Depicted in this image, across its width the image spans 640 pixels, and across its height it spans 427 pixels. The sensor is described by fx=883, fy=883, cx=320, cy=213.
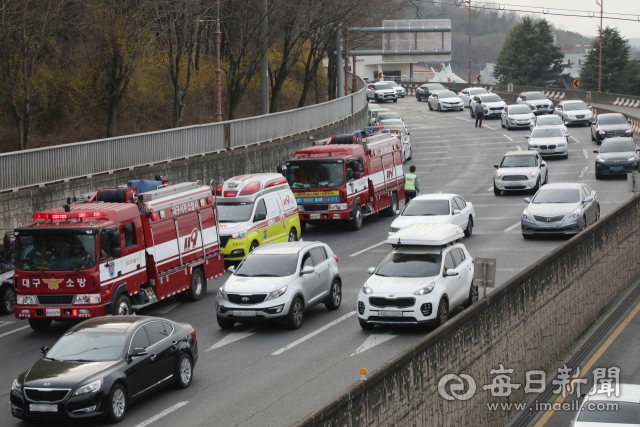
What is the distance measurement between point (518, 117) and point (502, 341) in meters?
45.0

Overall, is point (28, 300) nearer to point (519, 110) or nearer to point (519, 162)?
point (519, 162)

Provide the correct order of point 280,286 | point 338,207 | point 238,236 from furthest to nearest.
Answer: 1. point 338,207
2. point 238,236
3. point 280,286

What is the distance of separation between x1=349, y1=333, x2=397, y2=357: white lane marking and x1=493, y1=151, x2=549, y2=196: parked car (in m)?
19.1

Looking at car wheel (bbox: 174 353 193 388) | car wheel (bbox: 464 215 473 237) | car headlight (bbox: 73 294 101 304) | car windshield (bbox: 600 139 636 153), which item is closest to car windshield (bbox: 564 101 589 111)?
car windshield (bbox: 600 139 636 153)

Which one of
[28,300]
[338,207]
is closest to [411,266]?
[28,300]

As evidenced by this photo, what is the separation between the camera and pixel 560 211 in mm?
25266

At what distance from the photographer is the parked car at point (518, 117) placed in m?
56.3

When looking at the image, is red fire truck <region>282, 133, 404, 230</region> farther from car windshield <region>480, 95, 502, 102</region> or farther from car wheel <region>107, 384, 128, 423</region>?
car windshield <region>480, 95, 502, 102</region>

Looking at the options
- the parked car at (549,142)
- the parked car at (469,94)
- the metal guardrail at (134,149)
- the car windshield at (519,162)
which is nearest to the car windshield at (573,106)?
the parked car at (549,142)

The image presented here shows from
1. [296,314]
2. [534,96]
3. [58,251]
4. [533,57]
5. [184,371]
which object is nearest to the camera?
[184,371]

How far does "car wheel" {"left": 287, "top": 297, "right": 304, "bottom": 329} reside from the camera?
17.2 metres

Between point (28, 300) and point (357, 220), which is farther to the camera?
→ point (357, 220)

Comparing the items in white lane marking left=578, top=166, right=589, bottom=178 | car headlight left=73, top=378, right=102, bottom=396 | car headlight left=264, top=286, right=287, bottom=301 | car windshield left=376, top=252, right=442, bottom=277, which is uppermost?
car windshield left=376, top=252, right=442, bottom=277

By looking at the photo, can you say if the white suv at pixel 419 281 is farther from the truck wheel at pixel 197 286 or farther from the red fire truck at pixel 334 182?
the red fire truck at pixel 334 182
